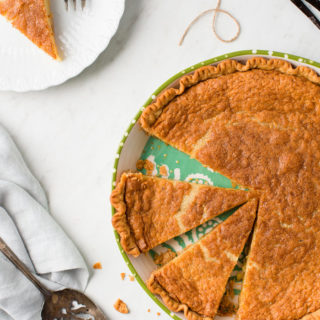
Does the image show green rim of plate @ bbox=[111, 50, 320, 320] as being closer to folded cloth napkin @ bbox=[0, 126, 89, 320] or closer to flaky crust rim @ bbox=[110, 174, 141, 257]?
flaky crust rim @ bbox=[110, 174, 141, 257]

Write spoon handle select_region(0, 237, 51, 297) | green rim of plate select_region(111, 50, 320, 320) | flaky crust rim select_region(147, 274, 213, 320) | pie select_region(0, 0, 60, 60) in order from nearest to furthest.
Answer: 1. green rim of plate select_region(111, 50, 320, 320)
2. flaky crust rim select_region(147, 274, 213, 320)
3. spoon handle select_region(0, 237, 51, 297)
4. pie select_region(0, 0, 60, 60)

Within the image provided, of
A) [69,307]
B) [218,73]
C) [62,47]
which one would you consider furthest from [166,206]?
[62,47]

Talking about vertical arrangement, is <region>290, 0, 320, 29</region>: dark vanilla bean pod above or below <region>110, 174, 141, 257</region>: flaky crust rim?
above

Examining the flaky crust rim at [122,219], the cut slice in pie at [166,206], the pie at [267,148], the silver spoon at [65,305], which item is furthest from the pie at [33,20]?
the silver spoon at [65,305]

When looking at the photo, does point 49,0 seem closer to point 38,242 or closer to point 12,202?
point 12,202

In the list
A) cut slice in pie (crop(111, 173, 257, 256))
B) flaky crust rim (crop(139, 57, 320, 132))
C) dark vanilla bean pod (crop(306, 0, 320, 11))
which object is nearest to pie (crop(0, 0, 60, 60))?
flaky crust rim (crop(139, 57, 320, 132))

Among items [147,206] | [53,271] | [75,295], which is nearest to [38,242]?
[53,271]
